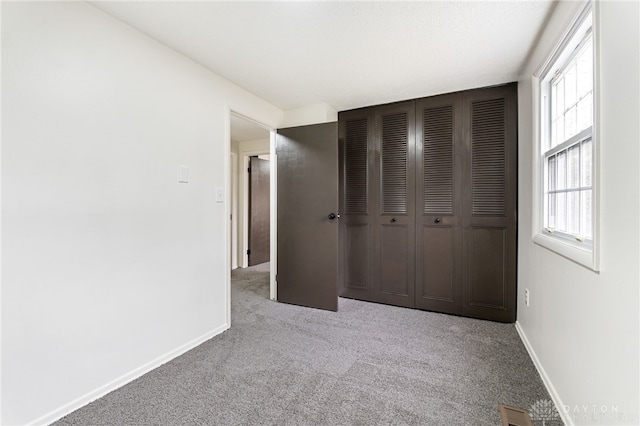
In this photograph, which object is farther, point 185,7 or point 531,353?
point 531,353

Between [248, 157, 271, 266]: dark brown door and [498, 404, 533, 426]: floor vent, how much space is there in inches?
168

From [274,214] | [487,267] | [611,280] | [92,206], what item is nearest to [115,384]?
[92,206]

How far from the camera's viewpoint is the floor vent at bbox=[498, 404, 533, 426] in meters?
1.39

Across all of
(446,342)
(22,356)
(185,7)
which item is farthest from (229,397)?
(185,7)

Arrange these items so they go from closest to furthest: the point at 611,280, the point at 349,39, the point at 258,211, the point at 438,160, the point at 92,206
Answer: the point at 611,280 < the point at 92,206 < the point at 349,39 < the point at 438,160 < the point at 258,211

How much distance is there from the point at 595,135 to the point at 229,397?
7.04 ft

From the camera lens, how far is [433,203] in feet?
9.52

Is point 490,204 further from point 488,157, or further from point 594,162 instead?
point 594,162

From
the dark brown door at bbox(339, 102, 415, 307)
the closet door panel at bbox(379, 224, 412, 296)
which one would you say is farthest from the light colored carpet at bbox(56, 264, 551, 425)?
the dark brown door at bbox(339, 102, 415, 307)

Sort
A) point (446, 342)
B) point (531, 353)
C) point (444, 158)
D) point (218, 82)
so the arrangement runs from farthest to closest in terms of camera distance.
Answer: point (444, 158) → point (218, 82) → point (446, 342) → point (531, 353)

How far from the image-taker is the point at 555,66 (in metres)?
1.74

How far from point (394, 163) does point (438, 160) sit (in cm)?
44

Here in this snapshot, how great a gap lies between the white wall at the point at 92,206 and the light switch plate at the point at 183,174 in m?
0.04

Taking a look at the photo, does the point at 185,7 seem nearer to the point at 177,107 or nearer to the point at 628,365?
the point at 177,107
